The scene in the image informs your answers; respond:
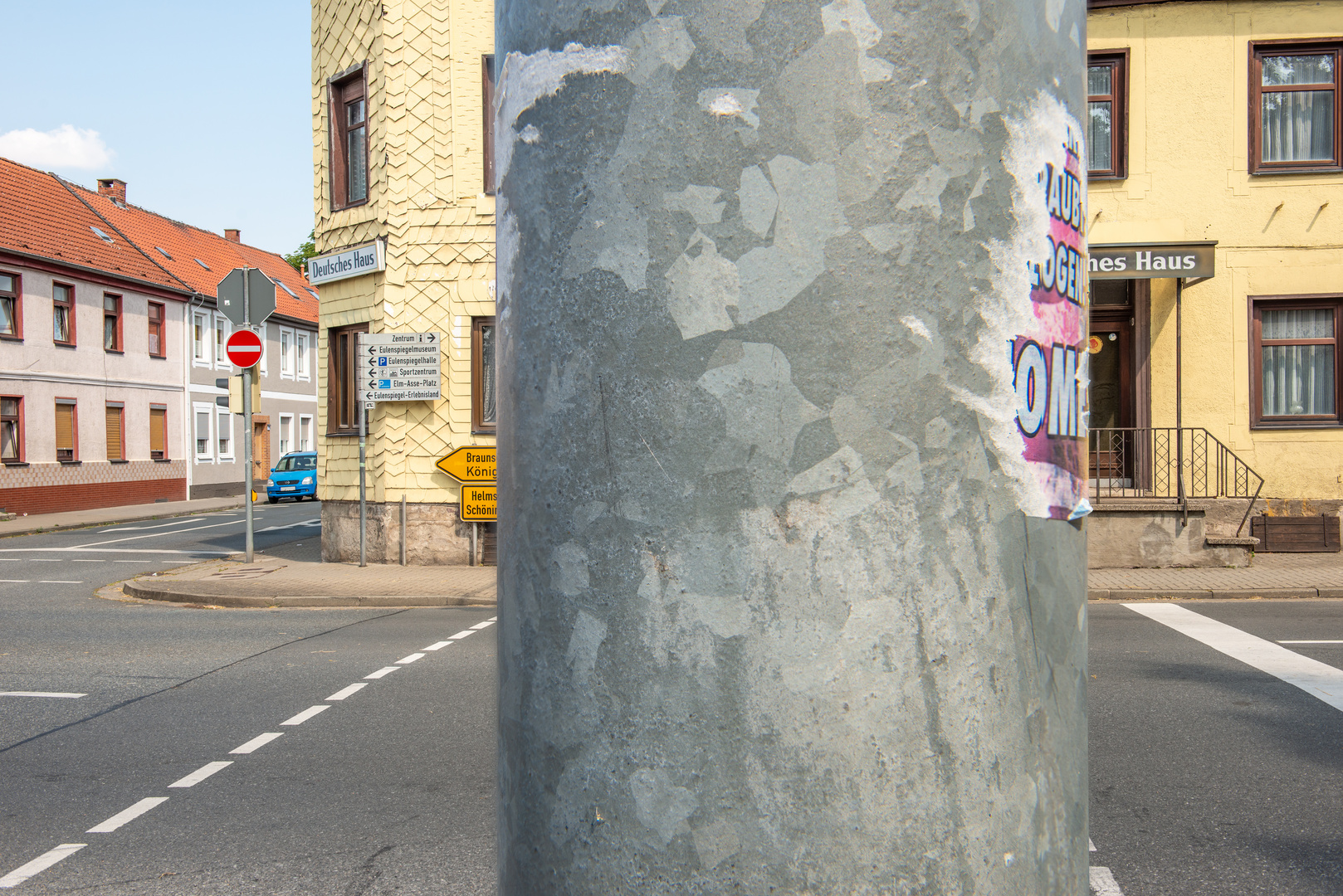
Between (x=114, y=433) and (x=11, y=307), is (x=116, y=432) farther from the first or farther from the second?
(x=11, y=307)

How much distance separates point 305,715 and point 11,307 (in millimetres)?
29545

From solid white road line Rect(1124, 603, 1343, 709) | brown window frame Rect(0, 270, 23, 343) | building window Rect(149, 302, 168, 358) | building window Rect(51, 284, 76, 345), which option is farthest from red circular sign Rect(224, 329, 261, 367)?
building window Rect(149, 302, 168, 358)

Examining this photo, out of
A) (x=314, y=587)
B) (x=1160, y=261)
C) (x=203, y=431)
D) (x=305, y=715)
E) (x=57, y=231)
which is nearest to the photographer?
(x=305, y=715)

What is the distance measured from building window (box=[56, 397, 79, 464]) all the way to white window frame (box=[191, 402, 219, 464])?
5.69m

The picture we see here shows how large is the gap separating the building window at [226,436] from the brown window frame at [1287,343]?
3506 cm

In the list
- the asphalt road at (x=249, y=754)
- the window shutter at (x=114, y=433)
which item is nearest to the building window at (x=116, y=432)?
the window shutter at (x=114, y=433)

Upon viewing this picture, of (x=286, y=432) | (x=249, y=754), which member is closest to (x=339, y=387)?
(x=249, y=754)

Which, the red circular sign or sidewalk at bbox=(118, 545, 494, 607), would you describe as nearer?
sidewalk at bbox=(118, 545, 494, 607)

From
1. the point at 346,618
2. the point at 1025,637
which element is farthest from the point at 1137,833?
the point at 346,618

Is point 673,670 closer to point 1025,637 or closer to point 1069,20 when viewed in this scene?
point 1025,637

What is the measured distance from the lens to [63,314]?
3291 centimetres

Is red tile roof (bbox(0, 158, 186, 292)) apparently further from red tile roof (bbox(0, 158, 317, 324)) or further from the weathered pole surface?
the weathered pole surface

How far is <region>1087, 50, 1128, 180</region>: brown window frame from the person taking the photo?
52.2 feet

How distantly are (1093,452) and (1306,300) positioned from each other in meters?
4.12
